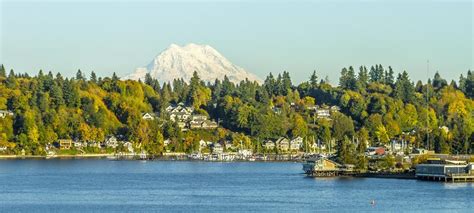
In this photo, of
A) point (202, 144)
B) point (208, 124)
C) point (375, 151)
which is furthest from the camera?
point (208, 124)

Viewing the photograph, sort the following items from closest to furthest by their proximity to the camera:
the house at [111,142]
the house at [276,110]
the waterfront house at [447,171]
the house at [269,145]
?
the waterfront house at [447,171], the house at [111,142], the house at [269,145], the house at [276,110]

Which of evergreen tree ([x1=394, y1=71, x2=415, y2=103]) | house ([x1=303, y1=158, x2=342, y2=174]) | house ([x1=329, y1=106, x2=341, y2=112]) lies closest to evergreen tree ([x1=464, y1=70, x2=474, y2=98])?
evergreen tree ([x1=394, y1=71, x2=415, y2=103])

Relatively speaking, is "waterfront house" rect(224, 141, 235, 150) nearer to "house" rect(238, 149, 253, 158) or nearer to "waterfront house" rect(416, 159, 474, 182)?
"house" rect(238, 149, 253, 158)

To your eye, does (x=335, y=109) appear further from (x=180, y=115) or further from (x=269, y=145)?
(x=180, y=115)

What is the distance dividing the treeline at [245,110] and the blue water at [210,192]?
33267 millimetres

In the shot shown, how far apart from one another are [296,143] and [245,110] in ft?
28.4

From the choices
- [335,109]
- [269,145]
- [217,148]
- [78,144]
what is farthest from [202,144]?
[335,109]

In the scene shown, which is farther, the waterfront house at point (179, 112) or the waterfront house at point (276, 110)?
the waterfront house at point (276, 110)

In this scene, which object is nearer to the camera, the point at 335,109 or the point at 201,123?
the point at 201,123

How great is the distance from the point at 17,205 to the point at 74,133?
74356mm

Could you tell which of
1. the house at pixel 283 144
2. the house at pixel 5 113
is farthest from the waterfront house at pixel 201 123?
the house at pixel 5 113

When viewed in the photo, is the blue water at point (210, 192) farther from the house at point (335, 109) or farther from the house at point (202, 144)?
the house at point (335, 109)

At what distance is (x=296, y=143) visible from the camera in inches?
5925

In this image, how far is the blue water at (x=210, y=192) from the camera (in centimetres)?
6806
